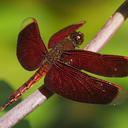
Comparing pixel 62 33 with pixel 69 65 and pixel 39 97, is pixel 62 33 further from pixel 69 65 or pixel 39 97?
pixel 39 97

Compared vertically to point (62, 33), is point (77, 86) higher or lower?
lower

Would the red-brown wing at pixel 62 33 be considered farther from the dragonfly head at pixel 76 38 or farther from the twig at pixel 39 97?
the twig at pixel 39 97

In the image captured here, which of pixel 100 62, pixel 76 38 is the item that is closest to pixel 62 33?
pixel 76 38

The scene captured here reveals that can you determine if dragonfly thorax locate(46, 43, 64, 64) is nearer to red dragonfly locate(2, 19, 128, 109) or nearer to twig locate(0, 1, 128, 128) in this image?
red dragonfly locate(2, 19, 128, 109)

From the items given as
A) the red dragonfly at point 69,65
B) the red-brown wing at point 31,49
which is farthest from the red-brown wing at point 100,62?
the red-brown wing at point 31,49

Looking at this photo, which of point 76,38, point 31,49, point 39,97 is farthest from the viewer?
point 31,49

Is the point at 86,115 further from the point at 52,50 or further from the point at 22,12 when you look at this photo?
the point at 22,12
